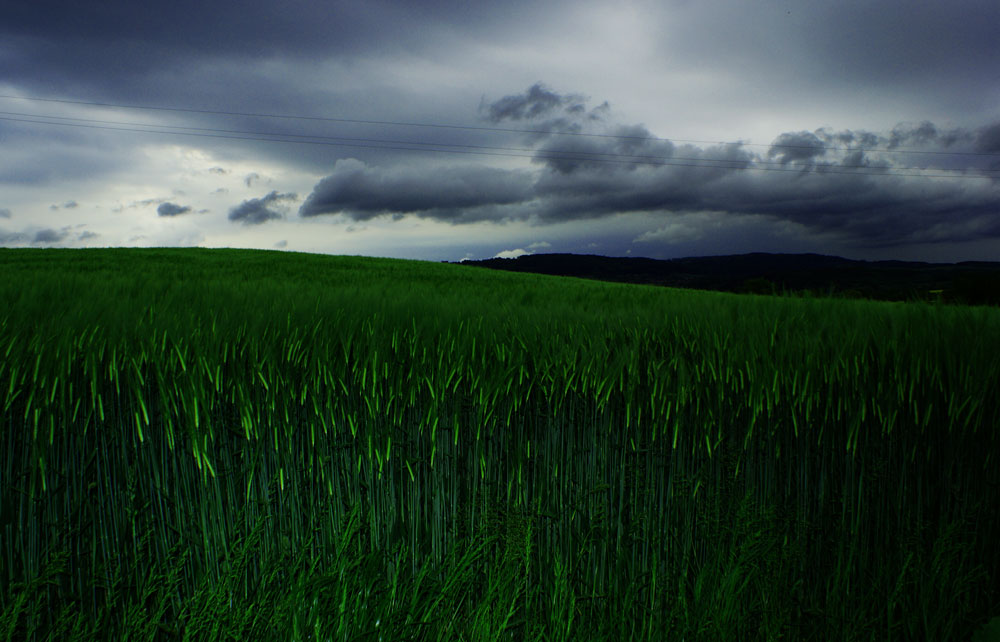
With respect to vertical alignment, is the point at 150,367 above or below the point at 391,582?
above

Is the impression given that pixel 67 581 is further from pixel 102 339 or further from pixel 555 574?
pixel 555 574

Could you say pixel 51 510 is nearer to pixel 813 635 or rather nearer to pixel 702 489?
pixel 702 489

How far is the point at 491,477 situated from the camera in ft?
5.73

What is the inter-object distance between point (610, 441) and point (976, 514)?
1.42m

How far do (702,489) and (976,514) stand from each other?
1.06 metres

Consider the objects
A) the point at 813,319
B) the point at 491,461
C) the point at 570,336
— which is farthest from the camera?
the point at 813,319

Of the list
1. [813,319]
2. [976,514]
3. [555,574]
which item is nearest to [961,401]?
[976,514]

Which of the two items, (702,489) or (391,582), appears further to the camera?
(702,489)

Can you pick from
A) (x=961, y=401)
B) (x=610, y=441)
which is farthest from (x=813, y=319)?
(x=610, y=441)

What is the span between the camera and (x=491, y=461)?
174 cm

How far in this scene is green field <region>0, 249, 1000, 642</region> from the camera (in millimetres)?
1613

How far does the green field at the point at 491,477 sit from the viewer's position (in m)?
1.61

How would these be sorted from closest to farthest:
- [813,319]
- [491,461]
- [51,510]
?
1. [51,510]
2. [491,461]
3. [813,319]

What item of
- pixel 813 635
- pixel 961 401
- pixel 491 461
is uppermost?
pixel 961 401
